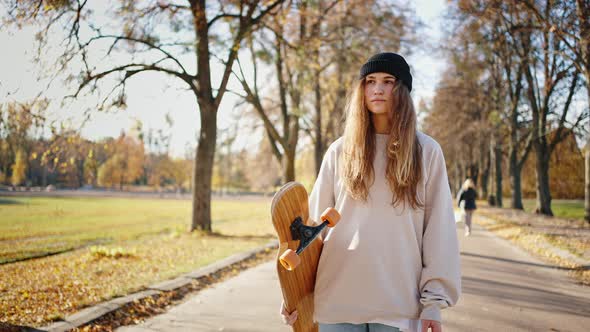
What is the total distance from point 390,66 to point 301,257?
1.14 metres

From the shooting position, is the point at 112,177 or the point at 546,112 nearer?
the point at 112,177

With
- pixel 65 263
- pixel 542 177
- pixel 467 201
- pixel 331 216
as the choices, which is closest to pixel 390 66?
pixel 331 216

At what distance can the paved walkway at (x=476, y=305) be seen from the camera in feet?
16.9

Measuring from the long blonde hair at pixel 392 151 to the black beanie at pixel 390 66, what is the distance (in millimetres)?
50

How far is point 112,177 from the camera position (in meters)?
12.2

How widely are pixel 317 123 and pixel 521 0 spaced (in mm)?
10755

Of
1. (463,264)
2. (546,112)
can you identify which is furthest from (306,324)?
(546,112)

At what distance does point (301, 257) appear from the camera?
7.89 ft

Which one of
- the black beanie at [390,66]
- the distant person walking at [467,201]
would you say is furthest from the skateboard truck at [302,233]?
the distant person walking at [467,201]

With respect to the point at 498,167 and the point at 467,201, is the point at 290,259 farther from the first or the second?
the point at 498,167

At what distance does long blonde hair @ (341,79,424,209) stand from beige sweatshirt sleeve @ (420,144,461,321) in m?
0.10

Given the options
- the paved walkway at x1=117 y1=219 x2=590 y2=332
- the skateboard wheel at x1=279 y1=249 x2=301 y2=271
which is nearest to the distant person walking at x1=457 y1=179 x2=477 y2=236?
the paved walkway at x1=117 y1=219 x2=590 y2=332

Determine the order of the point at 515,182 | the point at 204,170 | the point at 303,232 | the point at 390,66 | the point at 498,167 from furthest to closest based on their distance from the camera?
1. the point at 498,167
2. the point at 515,182
3. the point at 204,170
4. the point at 390,66
5. the point at 303,232

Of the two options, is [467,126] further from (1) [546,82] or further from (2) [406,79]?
(2) [406,79]
